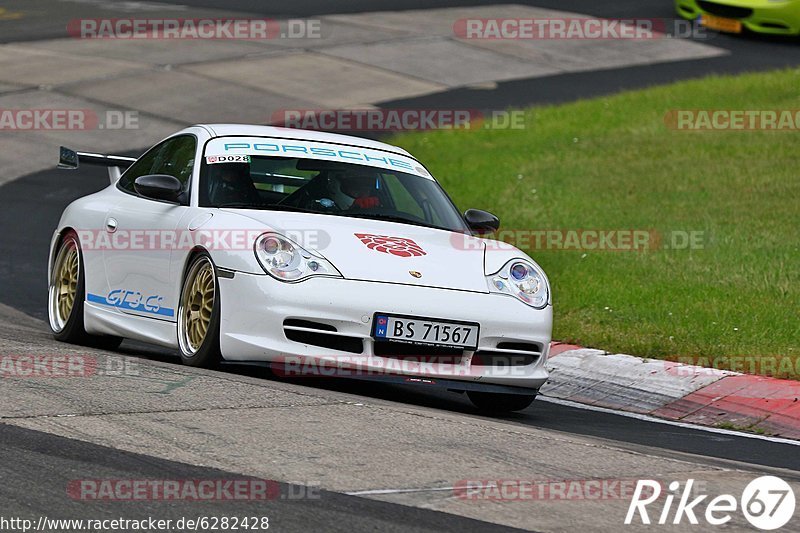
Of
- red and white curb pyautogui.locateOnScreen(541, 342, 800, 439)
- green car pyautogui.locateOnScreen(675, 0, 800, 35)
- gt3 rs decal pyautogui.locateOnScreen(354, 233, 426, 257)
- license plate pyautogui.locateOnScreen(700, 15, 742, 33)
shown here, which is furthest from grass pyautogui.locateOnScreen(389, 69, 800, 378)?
license plate pyautogui.locateOnScreen(700, 15, 742, 33)

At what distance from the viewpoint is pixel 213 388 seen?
692cm

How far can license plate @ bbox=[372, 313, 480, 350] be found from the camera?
744 centimetres

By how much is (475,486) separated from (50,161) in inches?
493

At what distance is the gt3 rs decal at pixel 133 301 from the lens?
8320 mm

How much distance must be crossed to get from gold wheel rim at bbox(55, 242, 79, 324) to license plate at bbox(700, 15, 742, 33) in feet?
57.9

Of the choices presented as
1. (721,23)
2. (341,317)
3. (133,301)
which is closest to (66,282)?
(133,301)

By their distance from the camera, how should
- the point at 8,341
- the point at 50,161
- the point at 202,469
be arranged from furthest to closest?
1. the point at 50,161
2. the point at 8,341
3. the point at 202,469

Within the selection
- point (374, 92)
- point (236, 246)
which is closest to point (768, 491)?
point (236, 246)

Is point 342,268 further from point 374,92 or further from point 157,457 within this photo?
point 374,92

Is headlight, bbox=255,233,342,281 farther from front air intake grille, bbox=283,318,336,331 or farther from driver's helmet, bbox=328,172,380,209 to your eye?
driver's helmet, bbox=328,172,380,209

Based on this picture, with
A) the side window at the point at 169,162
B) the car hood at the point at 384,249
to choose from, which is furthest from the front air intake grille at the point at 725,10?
the car hood at the point at 384,249

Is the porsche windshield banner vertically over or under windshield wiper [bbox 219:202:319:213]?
over

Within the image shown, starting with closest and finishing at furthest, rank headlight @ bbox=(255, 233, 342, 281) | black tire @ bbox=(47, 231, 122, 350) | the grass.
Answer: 1. headlight @ bbox=(255, 233, 342, 281)
2. black tire @ bbox=(47, 231, 122, 350)
3. the grass

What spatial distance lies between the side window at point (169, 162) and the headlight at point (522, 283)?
6.23 feet
